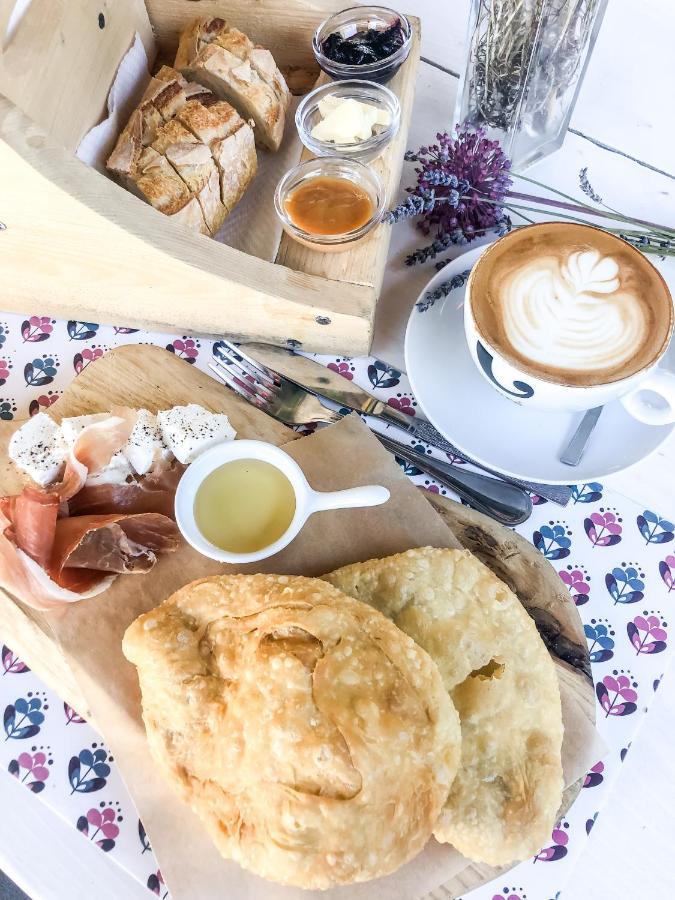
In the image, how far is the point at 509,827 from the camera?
1085 mm

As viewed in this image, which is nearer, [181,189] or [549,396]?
[549,396]

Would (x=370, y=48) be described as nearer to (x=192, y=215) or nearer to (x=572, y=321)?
(x=192, y=215)

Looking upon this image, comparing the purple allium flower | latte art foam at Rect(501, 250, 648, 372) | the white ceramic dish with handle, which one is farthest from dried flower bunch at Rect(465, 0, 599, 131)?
the white ceramic dish with handle

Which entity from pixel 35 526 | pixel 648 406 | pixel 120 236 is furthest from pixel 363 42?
pixel 35 526

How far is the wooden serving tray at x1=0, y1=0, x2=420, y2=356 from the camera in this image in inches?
46.8

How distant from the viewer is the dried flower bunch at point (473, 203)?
4.83 ft

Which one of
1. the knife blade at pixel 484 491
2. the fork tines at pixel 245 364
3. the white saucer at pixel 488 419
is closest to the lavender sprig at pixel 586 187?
the white saucer at pixel 488 419

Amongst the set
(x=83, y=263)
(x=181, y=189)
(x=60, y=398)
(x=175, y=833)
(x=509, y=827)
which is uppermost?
(x=181, y=189)

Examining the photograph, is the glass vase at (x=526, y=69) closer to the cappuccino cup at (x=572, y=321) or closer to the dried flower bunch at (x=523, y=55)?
the dried flower bunch at (x=523, y=55)

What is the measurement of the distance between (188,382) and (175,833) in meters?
0.82

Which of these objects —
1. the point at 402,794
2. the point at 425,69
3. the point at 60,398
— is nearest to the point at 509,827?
the point at 402,794

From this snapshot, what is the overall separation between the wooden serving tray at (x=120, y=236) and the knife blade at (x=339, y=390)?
0.12ft

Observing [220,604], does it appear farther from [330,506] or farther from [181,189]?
[181,189]

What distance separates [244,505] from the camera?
1.33 m
